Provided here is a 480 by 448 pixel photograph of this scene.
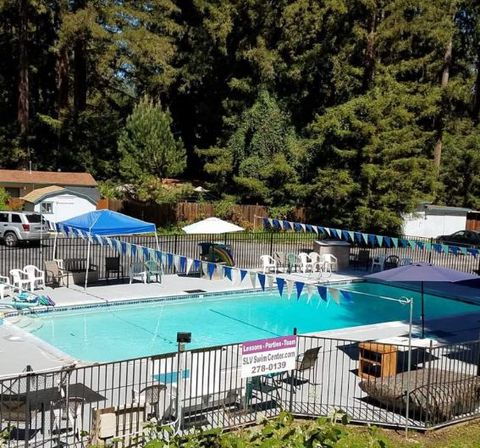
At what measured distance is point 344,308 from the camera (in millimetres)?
21672

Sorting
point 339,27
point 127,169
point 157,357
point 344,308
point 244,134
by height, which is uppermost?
point 339,27

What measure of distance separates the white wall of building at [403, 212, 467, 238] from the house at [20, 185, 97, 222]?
65.8 feet

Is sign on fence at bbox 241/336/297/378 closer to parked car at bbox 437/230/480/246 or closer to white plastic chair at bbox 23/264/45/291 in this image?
white plastic chair at bbox 23/264/45/291

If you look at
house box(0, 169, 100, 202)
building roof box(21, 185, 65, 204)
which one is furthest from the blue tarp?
house box(0, 169, 100, 202)

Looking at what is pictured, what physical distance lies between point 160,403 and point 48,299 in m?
9.28

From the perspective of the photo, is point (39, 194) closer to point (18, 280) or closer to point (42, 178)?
point (42, 178)

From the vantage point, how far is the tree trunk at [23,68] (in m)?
41.9

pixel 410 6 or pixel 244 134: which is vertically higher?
pixel 410 6

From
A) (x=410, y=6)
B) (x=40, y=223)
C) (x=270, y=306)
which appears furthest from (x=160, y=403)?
(x=410, y=6)

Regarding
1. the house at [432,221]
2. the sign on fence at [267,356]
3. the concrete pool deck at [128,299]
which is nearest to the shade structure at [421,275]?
the concrete pool deck at [128,299]

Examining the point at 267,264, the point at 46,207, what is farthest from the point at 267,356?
the point at 46,207

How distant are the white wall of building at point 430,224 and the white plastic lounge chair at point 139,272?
20805mm

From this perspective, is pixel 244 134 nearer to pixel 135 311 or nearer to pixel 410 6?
pixel 410 6

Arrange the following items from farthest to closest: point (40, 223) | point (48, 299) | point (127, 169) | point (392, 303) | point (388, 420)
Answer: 1. point (127, 169)
2. point (40, 223)
3. point (392, 303)
4. point (48, 299)
5. point (388, 420)
